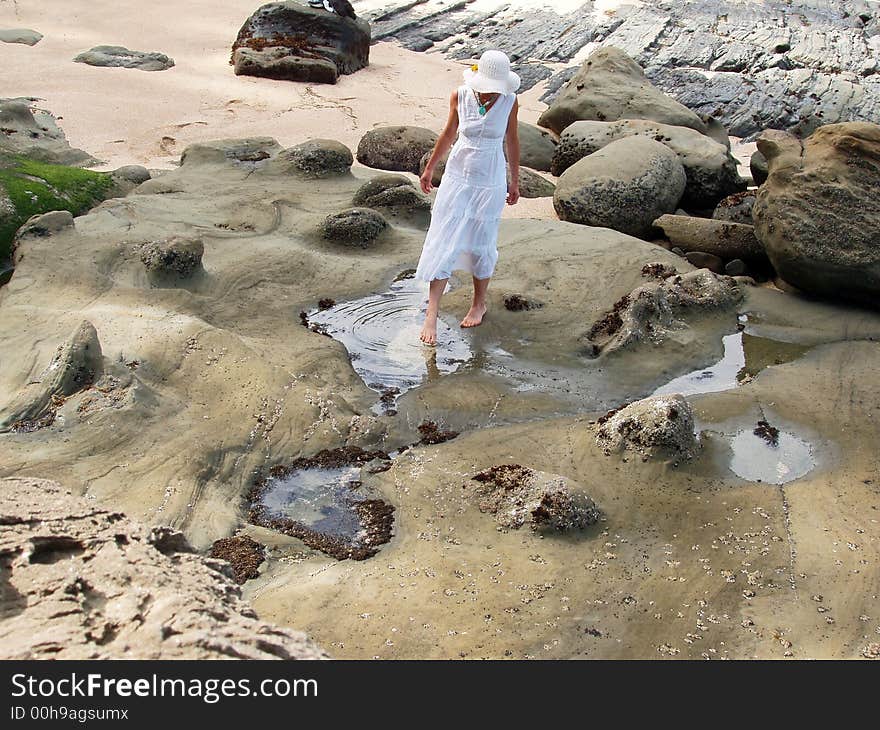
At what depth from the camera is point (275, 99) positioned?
12969 mm

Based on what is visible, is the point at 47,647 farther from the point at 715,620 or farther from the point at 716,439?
the point at 716,439

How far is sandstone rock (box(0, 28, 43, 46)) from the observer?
1418 centimetres

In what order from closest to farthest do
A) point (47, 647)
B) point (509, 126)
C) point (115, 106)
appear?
point (47, 647)
point (509, 126)
point (115, 106)

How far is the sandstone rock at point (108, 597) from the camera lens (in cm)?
223

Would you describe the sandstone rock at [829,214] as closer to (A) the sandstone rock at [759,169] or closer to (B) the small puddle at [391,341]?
(A) the sandstone rock at [759,169]

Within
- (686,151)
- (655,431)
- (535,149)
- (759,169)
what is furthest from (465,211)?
(535,149)

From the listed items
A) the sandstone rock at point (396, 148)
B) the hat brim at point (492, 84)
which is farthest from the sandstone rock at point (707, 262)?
the sandstone rock at point (396, 148)

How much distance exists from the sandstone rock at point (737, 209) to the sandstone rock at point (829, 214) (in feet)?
4.94

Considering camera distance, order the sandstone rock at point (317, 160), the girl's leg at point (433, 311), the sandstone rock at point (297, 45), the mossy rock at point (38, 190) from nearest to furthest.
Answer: the girl's leg at point (433, 311)
the mossy rock at point (38, 190)
the sandstone rock at point (317, 160)
the sandstone rock at point (297, 45)

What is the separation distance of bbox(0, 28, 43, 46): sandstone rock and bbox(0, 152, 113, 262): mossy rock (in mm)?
6661

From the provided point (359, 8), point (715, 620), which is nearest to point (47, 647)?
point (715, 620)

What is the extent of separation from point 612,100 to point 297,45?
5.37 meters

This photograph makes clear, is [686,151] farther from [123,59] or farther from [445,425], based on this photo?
[123,59]

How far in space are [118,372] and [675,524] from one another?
2.93 m
